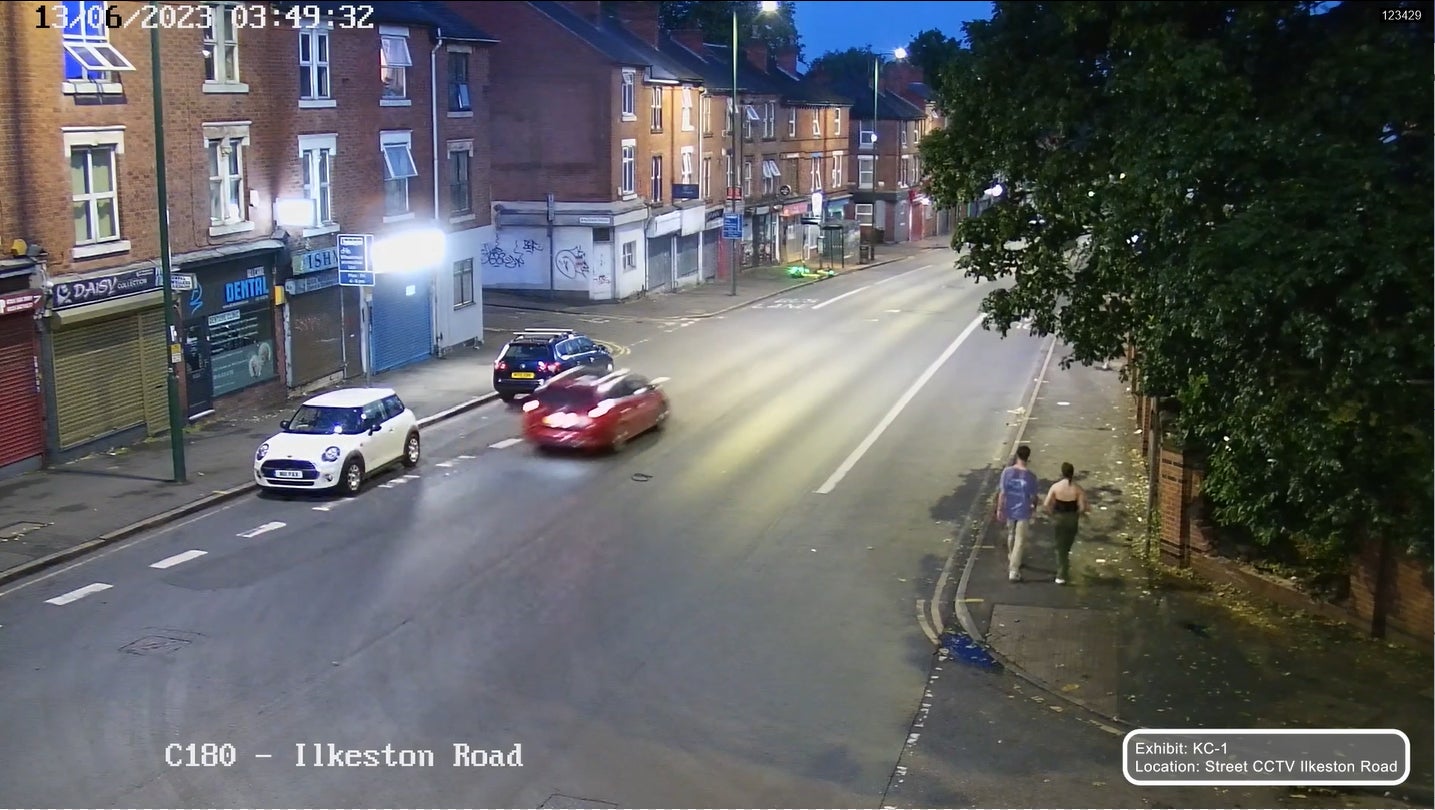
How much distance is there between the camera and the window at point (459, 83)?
37406 mm

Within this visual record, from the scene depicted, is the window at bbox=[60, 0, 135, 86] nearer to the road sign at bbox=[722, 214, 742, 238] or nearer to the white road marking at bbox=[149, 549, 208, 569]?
the white road marking at bbox=[149, 549, 208, 569]

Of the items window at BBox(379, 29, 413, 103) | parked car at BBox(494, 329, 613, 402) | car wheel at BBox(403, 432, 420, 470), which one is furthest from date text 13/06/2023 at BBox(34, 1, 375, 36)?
parked car at BBox(494, 329, 613, 402)

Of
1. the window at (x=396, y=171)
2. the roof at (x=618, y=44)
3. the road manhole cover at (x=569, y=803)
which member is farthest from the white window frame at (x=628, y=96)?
the road manhole cover at (x=569, y=803)

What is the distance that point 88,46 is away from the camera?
23.5 meters

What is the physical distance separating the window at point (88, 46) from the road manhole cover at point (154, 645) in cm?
1239

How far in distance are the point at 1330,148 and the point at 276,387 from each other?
891 inches

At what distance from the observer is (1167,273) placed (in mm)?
14461

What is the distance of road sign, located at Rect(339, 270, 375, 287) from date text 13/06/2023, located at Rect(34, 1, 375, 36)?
5.20 meters

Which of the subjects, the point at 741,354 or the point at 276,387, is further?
the point at 741,354

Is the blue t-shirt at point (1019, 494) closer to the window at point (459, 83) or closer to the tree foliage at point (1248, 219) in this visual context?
the tree foliage at point (1248, 219)

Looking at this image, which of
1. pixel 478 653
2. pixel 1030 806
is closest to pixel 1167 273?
pixel 1030 806

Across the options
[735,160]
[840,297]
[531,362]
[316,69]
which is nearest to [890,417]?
[531,362]

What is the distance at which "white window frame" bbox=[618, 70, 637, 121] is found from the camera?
50438mm

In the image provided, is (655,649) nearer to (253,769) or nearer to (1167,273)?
(253,769)
